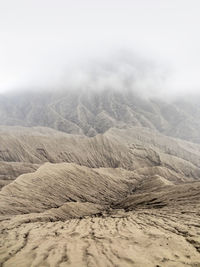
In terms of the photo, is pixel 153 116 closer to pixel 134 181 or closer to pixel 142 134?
pixel 142 134

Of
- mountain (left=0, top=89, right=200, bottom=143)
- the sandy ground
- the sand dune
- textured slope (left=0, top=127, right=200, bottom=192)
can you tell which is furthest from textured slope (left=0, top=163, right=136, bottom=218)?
mountain (left=0, top=89, right=200, bottom=143)

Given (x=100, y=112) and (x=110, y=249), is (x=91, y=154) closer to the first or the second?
(x=110, y=249)

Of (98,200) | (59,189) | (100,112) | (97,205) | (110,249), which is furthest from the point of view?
(100,112)

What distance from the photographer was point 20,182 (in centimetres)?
2797

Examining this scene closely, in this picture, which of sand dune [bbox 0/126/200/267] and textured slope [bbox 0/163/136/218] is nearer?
sand dune [bbox 0/126/200/267]

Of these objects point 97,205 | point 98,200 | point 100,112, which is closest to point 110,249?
point 97,205

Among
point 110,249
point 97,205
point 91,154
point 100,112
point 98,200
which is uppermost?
point 110,249

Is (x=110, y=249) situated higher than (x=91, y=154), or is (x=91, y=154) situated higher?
(x=110, y=249)

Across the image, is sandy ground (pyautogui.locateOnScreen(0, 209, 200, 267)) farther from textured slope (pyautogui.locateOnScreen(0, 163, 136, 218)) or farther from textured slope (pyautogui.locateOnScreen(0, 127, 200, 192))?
textured slope (pyautogui.locateOnScreen(0, 127, 200, 192))

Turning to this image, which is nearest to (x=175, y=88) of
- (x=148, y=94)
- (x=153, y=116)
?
(x=148, y=94)

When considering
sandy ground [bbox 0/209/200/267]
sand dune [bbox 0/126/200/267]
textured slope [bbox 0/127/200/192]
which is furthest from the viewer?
textured slope [bbox 0/127/200/192]

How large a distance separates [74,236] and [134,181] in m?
30.8

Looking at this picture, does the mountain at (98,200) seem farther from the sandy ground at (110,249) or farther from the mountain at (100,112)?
the mountain at (100,112)

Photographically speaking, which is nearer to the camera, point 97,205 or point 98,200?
point 97,205
